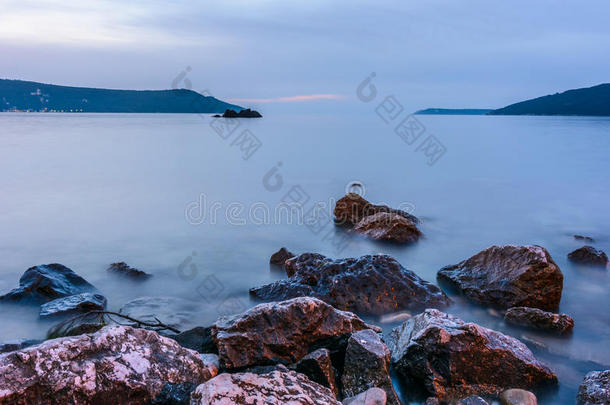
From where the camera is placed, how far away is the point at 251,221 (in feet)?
37.3

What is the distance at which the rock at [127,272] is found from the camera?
22.9 feet

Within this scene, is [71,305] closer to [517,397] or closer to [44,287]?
[44,287]

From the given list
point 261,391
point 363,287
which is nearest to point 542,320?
point 363,287

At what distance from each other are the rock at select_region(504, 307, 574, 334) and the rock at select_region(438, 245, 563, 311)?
0.36m

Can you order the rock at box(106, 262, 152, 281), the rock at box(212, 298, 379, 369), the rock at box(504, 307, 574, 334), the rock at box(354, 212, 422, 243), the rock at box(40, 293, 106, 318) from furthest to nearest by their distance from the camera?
the rock at box(354, 212, 422, 243), the rock at box(106, 262, 152, 281), the rock at box(40, 293, 106, 318), the rock at box(504, 307, 574, 334), the rock at box(212, 298, 379, 369)

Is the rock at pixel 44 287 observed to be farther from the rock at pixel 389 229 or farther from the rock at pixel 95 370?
the rock at pixel 389 229

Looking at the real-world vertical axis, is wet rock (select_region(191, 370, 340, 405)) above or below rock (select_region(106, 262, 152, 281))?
above

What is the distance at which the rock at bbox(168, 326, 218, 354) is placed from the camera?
4293 millimetres

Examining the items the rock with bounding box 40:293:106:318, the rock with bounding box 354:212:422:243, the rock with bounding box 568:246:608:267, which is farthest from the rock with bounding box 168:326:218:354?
the rock with bounding box 568:246:608:267

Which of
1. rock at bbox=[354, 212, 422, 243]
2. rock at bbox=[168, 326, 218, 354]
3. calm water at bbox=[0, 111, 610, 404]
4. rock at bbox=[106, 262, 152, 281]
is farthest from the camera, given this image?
rock at bbox=[354, 212, 422, 243]

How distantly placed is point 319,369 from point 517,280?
11.0ft

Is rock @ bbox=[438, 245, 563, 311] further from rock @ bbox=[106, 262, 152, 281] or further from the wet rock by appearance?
rock @ bbox=[106, 262, 152, 281]

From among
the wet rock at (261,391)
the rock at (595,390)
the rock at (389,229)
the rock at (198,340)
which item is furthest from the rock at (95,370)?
the rock at (389,229)

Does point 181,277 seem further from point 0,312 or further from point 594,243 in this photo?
point 594,243
